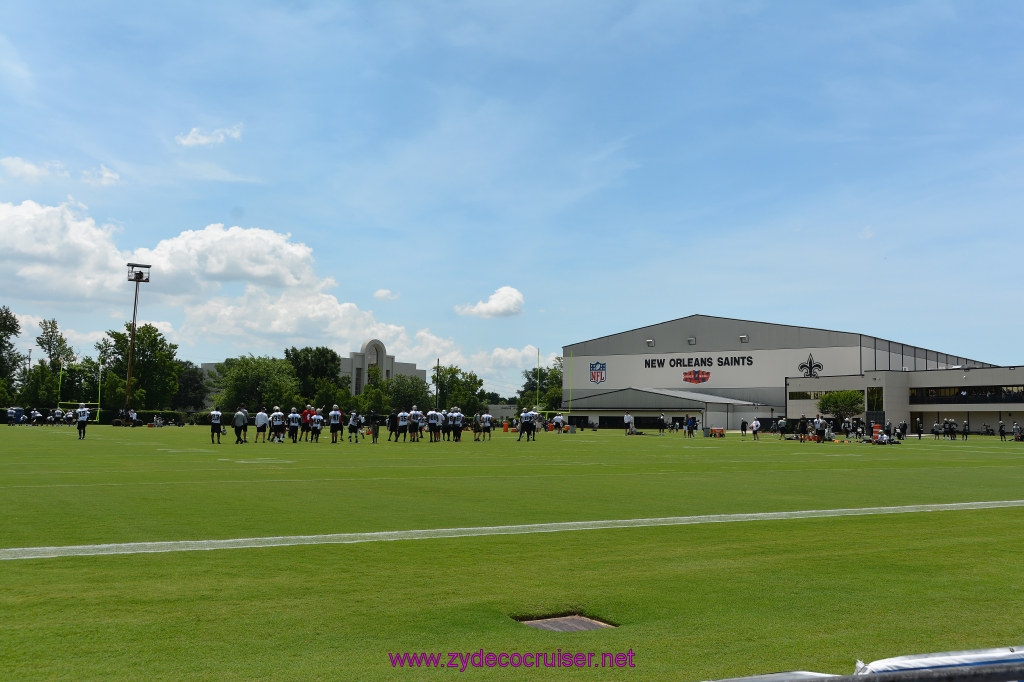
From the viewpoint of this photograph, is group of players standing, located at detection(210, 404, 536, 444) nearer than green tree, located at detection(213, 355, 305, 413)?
Yes

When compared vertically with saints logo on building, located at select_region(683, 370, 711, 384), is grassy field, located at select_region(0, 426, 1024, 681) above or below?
below

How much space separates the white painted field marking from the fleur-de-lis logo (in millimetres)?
83183

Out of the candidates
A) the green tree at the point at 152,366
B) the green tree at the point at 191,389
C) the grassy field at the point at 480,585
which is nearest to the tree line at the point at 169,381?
the green tree at the point at 152,366

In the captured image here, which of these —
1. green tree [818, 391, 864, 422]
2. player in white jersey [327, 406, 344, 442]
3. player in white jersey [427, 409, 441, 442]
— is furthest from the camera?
green tree [818, 391, 864, 422]

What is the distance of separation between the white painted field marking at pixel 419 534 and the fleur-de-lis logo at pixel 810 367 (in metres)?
83.2

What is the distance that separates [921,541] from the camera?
369 inches

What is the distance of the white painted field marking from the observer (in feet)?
26.6

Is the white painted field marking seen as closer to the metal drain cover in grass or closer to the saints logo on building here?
the metal drain cover in grass

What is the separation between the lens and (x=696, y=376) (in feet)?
338

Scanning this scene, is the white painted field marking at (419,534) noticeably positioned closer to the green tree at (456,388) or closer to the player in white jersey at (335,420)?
the player in white jersey at (335,420)

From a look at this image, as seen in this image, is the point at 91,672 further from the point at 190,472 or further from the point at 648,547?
the point at 190,472

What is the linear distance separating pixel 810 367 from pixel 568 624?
3658 inches

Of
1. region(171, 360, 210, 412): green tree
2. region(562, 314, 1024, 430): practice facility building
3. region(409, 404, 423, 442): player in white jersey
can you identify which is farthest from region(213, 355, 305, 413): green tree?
region(409, 404, 423, 442): player in white jersey

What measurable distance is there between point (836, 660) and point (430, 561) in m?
3.97
